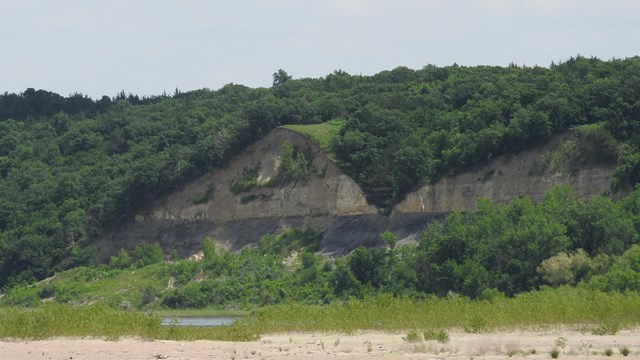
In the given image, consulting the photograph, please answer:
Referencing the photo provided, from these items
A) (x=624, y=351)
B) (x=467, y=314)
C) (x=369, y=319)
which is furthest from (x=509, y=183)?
(x=624, y=351)

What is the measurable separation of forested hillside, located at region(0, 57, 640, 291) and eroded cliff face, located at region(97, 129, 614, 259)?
80cm

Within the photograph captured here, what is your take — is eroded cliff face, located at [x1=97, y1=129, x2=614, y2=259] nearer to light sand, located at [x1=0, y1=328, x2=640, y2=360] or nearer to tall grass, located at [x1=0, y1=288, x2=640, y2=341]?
tall grass, located at [x1=0, y1=288, x2=640, y2=341]

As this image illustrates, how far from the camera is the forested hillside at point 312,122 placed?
7488 cm

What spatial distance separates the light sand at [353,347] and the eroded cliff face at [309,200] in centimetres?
3237

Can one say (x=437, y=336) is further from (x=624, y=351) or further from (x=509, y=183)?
(x=509, y=183)

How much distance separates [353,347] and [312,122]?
171ft

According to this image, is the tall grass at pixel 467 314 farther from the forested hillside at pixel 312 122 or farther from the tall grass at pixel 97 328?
the forested hillside at pixel 312 122

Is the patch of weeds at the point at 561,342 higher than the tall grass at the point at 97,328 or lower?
lower

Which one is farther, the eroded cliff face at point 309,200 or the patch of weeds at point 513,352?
the eroded cliff face at point 309,200

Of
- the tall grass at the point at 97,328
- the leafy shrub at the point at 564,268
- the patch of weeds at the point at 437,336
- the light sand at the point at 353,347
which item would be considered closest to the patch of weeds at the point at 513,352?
the light sand at the point at 353,347

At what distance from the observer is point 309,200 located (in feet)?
273

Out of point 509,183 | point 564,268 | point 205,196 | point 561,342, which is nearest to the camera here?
point 561,342

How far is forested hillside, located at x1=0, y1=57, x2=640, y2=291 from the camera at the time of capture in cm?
7488

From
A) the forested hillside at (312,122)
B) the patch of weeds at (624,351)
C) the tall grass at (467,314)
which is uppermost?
the forested hillside at (312,122)
